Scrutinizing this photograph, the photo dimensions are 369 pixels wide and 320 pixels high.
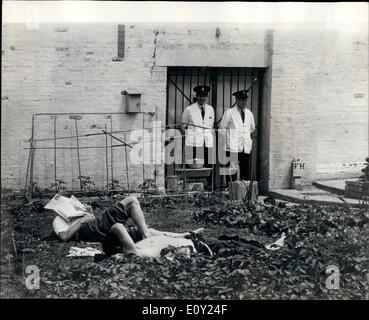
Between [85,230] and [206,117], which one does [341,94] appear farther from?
[85,230]

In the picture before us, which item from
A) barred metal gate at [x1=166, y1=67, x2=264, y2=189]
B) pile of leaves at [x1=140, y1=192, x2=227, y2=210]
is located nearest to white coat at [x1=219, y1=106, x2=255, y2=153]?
barred metal gate at [x1=166, y1=67, x2=264, y2=189]

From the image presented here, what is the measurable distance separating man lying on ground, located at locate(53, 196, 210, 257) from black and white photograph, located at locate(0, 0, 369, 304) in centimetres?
2

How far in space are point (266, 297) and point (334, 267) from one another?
0.89m

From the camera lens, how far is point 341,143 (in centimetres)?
888

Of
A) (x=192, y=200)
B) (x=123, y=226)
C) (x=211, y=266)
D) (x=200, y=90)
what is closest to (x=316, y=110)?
(x=200, y=90)

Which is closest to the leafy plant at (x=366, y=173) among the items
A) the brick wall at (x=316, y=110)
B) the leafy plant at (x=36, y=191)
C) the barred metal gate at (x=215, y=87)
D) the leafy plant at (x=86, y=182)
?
the brick wall at (x=316, y=110)

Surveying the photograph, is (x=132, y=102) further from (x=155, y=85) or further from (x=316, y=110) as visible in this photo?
(x=316, y=110)

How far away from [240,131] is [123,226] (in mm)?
2245

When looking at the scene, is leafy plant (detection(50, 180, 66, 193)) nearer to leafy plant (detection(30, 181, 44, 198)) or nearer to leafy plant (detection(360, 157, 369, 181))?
leafy plant (detection(30, 181, 44, 198))

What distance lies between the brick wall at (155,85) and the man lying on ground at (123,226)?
2.32 feet

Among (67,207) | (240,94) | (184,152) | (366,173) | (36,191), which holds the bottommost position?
(67,207)

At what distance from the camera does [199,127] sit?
8.55 metres

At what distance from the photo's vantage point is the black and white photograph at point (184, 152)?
723 centimetres

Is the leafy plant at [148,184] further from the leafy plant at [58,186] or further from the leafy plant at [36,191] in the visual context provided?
the leafy plant at [36,191]
